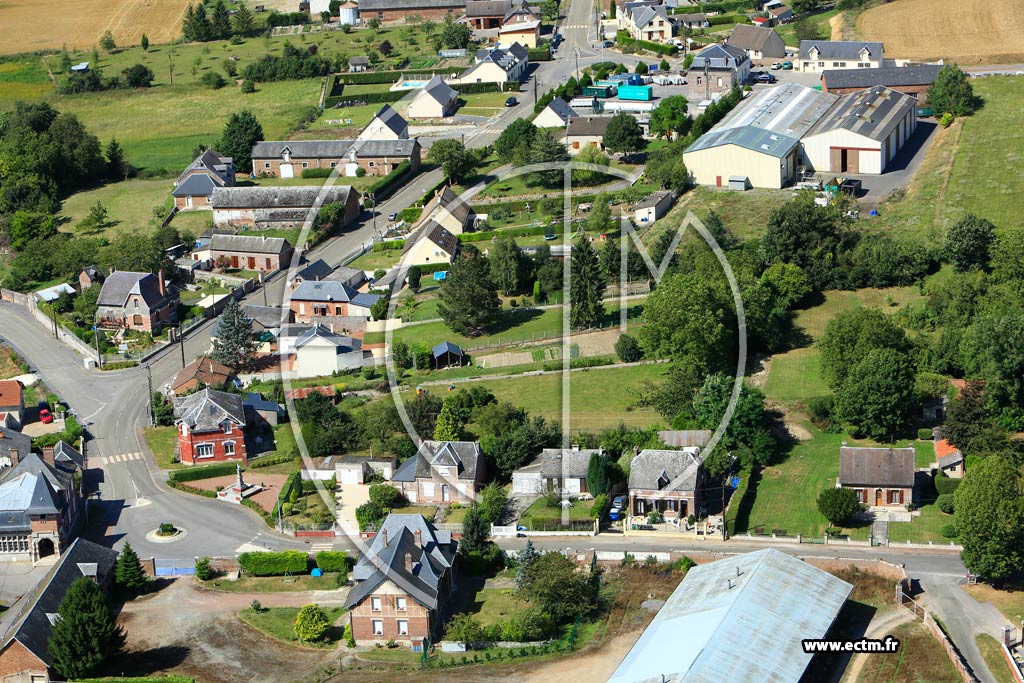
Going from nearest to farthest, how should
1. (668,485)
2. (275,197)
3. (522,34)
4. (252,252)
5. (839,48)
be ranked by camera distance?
(668,485)
(252,252)
(275,197)
(839,48)
(522,34)

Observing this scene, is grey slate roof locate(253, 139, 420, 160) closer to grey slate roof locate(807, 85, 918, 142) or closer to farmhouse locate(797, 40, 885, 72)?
grey slate roof locate(807, 85, 918, 142)

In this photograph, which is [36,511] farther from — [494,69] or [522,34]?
[522,34]

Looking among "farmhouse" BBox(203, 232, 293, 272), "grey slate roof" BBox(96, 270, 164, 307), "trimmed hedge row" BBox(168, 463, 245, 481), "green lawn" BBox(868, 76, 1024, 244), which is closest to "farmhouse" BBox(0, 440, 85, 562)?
"trimmed hedge row" BBox(168, 463, 245, 481)

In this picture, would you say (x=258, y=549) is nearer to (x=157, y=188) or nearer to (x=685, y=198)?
(x=685, y=198)

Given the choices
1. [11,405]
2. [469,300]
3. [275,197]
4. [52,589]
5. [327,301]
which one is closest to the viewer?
[52,589]

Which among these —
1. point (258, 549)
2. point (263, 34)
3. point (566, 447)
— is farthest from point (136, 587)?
point (263, 34)

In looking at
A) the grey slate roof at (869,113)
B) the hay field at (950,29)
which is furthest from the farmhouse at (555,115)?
the hay field at (950,29)

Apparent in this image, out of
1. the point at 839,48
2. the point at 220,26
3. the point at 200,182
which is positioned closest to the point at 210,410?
the point at 200,182
